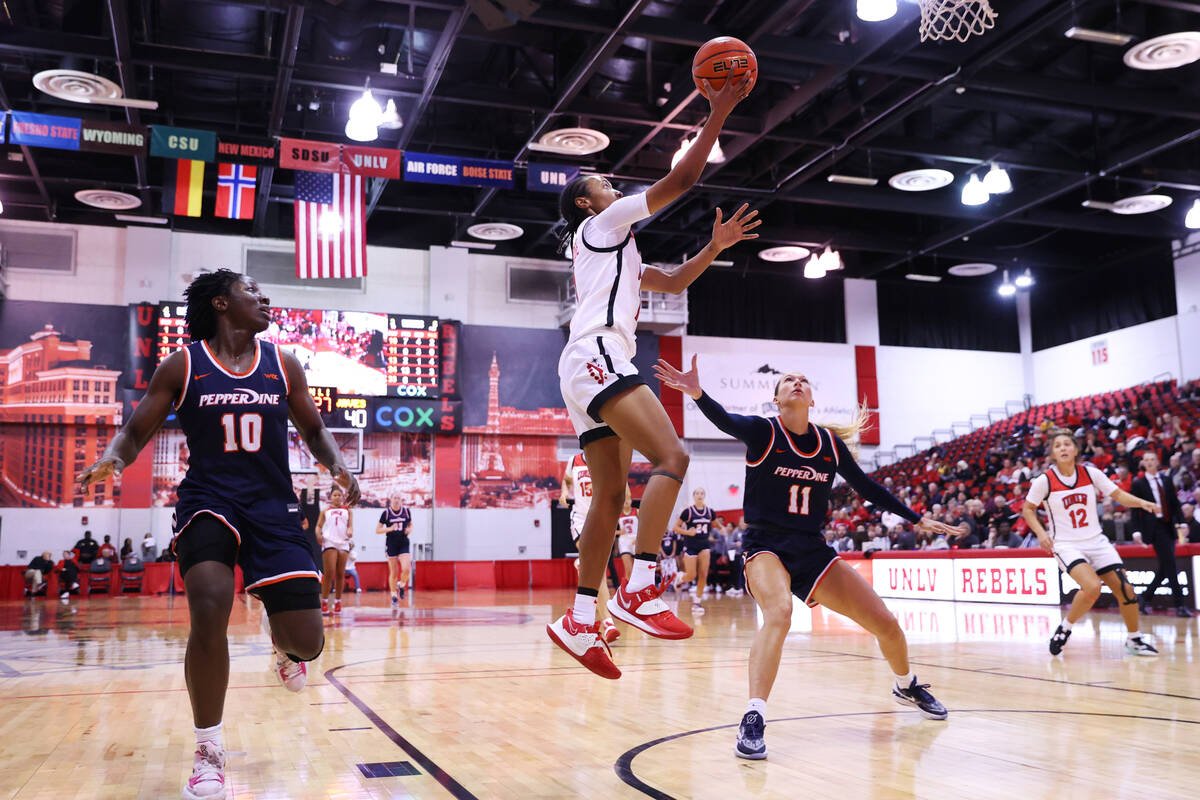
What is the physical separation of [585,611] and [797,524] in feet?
5.31

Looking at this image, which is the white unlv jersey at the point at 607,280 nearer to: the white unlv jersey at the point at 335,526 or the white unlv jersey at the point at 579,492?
the white unlv jersey at the point at 579,492

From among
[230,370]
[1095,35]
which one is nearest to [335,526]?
[230,370]

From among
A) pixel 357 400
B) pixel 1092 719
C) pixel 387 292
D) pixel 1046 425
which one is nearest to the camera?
pixel 1092 719

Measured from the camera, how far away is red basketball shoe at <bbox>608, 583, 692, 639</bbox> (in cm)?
390

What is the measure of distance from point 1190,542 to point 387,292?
18.0m

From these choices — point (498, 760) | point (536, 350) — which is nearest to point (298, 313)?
point (536, 350)

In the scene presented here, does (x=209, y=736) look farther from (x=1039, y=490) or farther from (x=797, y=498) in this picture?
(x=1039, y=490)

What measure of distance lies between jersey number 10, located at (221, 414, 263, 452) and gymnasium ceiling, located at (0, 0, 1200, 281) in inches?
349

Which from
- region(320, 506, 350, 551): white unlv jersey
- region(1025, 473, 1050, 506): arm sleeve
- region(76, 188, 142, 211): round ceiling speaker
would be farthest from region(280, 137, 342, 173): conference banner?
region(1025, 473, 1050, 506): arm sleeve

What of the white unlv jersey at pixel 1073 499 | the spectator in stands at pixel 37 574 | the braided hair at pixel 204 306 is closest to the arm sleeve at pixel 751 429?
the braided hair at pixel 204 306

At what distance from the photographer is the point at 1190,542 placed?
1327cm

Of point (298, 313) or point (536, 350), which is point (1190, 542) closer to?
point (536, 350)

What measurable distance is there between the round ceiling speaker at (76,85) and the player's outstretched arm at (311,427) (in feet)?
40.0

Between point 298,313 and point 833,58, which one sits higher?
point 833,58
